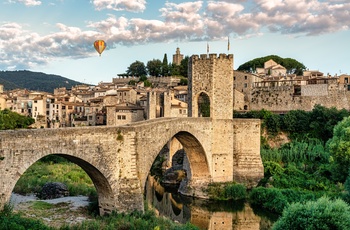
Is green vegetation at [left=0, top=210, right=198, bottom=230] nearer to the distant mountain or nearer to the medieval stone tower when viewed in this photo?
the medieval stone tower

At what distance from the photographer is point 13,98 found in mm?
59062

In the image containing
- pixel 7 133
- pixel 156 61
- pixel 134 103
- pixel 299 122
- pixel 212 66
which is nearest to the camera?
pixel 7 133

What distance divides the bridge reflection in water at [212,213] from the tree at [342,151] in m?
4.75

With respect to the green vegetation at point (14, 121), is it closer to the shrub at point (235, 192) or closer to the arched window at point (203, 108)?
the arched window at point (203, 108)

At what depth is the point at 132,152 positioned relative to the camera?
16.1 m

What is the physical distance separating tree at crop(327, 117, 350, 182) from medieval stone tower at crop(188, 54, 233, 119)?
6.00 m

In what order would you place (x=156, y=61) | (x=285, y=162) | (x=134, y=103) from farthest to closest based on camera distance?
(x=156, y=61)
(x=134, y=103)
(x=285, y=162)

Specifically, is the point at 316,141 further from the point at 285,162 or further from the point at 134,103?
the point at 134,103

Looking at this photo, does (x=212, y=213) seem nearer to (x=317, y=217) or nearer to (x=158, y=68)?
(x=317, y=217)

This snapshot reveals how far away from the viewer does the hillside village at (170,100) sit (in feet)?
134

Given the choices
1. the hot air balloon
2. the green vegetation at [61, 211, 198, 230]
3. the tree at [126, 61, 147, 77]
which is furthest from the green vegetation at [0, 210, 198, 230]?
the tree at [126, 61, 147, 77]

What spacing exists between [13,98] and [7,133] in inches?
1980

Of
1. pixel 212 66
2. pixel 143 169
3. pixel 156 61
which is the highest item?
pixel 156 61

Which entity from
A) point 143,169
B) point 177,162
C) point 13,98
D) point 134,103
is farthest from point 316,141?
point 13,98
